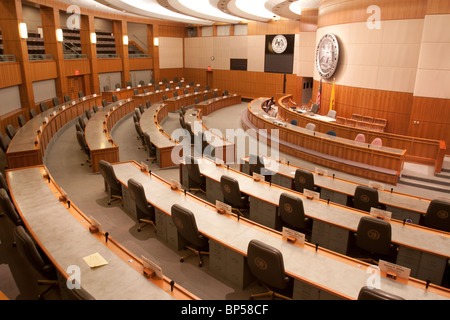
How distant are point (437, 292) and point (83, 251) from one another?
11.8 ft

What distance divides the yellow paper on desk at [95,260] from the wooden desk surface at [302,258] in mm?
1247

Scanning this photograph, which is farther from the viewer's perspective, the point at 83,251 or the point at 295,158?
Result: the point at 295,158

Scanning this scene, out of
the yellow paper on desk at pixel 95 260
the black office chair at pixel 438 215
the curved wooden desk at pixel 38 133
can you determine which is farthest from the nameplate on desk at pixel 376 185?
the curved wooden desk at pixel 38 133

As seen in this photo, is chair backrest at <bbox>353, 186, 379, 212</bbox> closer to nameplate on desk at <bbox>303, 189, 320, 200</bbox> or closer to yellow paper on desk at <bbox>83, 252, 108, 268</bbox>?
nameplate on desk at <bbox>303, 189, 320, 200</bbox>

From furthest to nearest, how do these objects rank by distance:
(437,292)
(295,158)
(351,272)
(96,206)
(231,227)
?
1. (295,158)
2. (96,206)
3. (231,227)
4. (351,272)
5. (437,292)

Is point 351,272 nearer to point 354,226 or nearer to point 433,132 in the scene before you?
point 354,226

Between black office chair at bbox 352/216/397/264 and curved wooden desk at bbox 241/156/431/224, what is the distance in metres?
1.06

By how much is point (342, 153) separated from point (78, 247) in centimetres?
697

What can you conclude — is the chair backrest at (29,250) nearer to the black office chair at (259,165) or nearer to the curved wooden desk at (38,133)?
the black office chair at (259,165)

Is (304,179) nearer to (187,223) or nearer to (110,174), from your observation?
(187,223)

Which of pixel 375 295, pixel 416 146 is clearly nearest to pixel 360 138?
pixel 416 146

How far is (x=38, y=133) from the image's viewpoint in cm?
871
